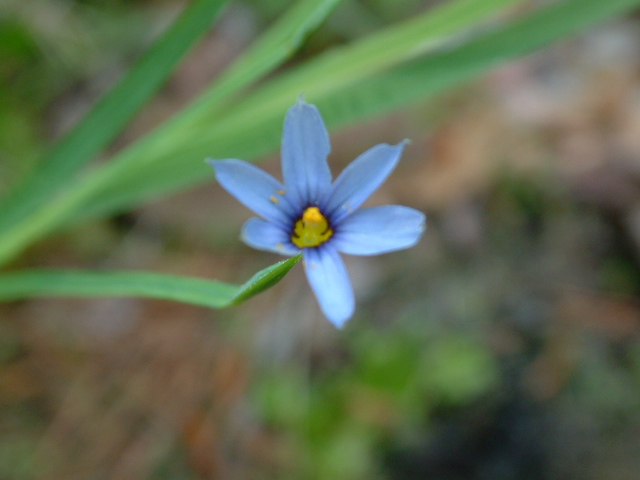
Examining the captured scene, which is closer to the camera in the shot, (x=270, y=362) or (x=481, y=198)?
(x=270, y=362)

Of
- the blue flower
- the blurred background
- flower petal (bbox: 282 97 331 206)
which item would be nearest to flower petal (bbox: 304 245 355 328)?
the blue flower

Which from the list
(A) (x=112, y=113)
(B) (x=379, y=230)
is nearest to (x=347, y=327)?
(A) (x=112, y=113)

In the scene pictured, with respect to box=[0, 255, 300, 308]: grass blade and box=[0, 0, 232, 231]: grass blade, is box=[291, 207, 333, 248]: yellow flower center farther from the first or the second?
box=[0, 0, 232, 231]: grass blade

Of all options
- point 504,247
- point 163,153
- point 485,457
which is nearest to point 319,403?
point 485,457

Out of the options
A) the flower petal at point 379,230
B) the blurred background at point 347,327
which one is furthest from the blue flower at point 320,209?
the blurred background at point 347,327

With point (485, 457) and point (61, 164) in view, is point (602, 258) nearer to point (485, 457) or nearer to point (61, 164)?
point (485, 457)

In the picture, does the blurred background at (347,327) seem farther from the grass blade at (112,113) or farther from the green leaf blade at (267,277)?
the green leaf blade at (267,277)
